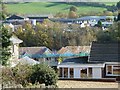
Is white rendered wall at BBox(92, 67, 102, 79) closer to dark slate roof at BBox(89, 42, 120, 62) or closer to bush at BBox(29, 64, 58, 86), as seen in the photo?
dark slate roof at BBox(89, 42, 120, 62)

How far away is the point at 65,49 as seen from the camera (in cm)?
789

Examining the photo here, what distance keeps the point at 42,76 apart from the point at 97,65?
169 centimetres

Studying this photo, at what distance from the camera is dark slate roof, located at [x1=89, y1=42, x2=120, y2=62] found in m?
5.01

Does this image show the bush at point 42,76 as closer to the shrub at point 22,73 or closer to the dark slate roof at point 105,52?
the shrub at point 22,73

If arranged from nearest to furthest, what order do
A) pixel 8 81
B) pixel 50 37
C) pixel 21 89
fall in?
pixel 21 89
pixel 8 81
pixel 50 37

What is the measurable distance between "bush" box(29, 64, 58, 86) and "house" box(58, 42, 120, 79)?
1.27 meters

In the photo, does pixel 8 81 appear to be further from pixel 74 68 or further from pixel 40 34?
pixel 40 34

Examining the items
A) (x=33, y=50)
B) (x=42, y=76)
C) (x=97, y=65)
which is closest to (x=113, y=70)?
(x=97, y=65)

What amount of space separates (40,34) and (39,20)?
343 centimetres

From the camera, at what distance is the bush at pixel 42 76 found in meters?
3.34

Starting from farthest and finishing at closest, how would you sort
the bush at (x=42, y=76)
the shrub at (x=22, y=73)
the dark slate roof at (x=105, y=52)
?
1. the dark slate roof at (x=105, y=52)
2. the bush at (x=42, y=76)
3. the shrub at (x=22, y=73)

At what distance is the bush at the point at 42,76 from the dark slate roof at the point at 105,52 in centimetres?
164

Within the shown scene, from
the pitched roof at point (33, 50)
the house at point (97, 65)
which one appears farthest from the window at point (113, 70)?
the pitched roof at point (33, 50)

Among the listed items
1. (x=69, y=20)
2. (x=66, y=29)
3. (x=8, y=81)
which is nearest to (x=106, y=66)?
(x=8, y=81)
